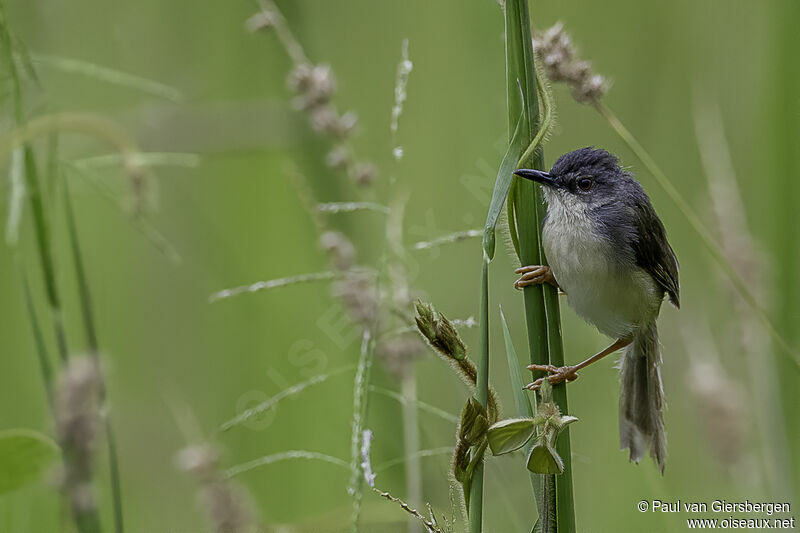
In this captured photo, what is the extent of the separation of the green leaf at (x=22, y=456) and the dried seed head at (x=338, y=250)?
985 millimetres

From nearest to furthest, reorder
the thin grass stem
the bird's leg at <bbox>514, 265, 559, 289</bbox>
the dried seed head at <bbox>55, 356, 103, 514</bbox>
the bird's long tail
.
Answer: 1. the bird's leg at <bbox>514, 265, 559, 289</bbox>
2. the dried seed head at <bbox>55, 356, 103, 514</bbox>
3. the thin grass stem
4. the bird's long tail

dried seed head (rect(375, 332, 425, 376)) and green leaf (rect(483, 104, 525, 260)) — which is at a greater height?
green leaf (rect(483, 104, 525, 260))

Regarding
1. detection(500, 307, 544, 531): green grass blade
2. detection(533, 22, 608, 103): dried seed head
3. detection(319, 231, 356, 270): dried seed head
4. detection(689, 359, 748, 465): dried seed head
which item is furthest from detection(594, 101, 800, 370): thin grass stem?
detection(319, 231, 356, 270): dried seed head

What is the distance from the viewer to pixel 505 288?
8.50 feet

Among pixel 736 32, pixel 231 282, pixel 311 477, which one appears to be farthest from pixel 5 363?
pixel 736 32

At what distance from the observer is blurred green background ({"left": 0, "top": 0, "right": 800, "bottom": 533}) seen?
255 cm

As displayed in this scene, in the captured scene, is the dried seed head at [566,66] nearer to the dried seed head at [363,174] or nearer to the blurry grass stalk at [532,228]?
the blurry grass stalk at [532,228]

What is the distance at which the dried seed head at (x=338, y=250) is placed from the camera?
228cm

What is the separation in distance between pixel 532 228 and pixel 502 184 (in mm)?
155

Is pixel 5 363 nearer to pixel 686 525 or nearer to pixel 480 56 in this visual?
pixel 480 56

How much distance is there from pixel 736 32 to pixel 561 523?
3.34m

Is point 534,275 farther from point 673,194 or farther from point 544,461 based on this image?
point 673,194

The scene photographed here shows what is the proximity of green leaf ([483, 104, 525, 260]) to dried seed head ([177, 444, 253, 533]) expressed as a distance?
1.03 metres

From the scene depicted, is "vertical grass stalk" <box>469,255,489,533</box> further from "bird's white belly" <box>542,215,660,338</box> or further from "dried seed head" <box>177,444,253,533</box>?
"dried seed head" <box>177,444,253,533</box>
